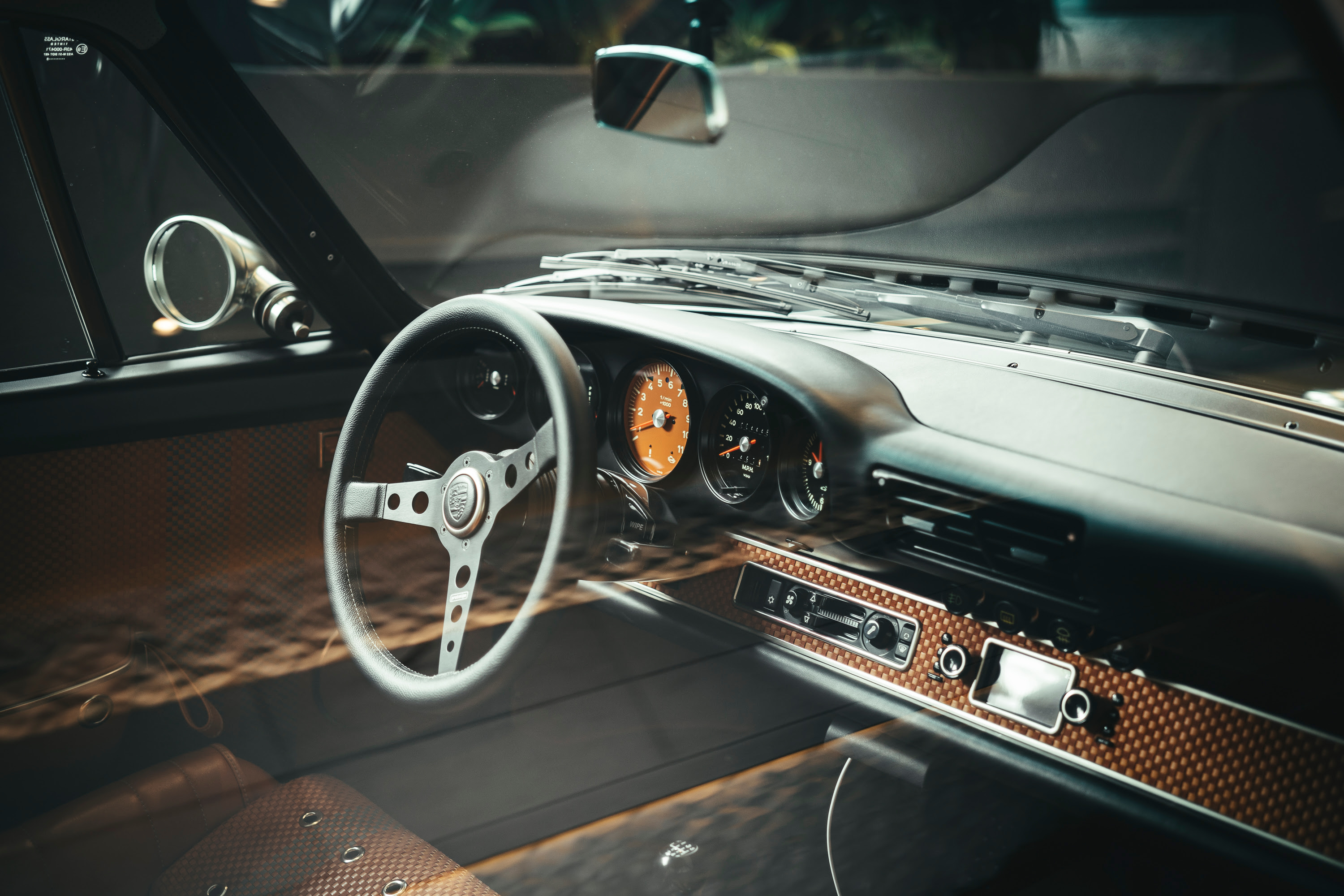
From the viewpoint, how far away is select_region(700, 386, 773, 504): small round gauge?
1578 millimetres

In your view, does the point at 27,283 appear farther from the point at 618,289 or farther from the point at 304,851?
the point at 304,851

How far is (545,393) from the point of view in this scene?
1377mm

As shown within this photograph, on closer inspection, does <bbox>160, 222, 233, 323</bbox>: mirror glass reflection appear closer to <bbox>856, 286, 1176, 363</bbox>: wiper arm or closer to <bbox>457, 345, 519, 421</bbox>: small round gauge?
<bbox>457, 345, 519, 421</bbox>: small round gauge

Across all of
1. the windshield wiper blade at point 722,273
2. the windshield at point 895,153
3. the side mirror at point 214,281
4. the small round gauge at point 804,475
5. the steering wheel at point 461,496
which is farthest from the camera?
the side mirror at point 214,281

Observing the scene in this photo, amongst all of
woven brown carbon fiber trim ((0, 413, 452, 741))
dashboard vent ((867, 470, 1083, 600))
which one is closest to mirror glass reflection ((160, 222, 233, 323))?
woven brown carbon fiber trim ((0, 413, 452, 741))

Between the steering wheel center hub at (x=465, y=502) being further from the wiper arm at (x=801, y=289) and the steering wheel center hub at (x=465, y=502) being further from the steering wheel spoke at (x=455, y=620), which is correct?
the wiper arm at (x=801, y=289)

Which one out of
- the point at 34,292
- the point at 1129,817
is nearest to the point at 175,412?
the point at 34,292

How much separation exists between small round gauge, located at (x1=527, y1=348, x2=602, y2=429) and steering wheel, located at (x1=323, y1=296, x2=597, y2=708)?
0.8 inches

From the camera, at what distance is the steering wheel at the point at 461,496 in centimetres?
124

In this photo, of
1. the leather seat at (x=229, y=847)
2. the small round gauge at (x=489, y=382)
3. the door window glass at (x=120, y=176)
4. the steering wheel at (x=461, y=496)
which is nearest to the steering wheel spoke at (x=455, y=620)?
the steering wheel at (x=461, y=496)

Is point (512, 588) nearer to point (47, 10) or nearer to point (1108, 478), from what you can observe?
point (1108, 478)

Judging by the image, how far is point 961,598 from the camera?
1479 mm

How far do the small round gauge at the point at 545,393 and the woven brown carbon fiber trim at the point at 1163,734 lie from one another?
36cm

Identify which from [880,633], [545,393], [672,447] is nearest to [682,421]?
[672,447]
